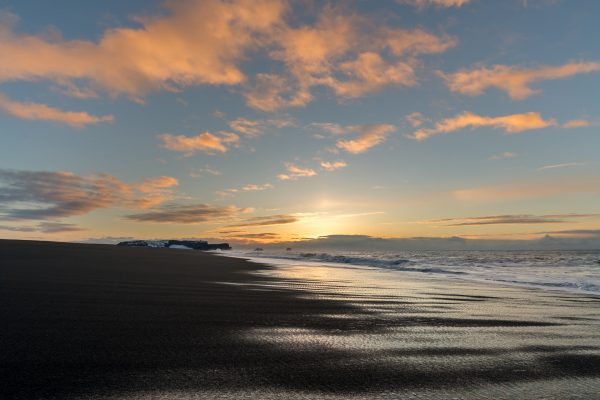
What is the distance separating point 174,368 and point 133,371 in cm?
33

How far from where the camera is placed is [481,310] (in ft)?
26.0

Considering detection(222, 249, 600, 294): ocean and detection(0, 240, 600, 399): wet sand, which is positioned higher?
detection(0, 240, 600, 399): wet sand

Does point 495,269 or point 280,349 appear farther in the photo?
point 495,269

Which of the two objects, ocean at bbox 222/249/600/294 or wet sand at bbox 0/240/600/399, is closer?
wet sand at bbox 0/240/600/399

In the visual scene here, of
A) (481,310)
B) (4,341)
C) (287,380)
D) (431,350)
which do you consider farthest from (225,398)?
(481,310)

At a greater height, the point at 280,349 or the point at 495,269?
the point at 280,349

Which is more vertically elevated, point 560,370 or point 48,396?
point 48,396

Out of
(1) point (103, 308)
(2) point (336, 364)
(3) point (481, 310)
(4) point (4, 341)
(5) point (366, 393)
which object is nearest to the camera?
(5) point (366, 393)

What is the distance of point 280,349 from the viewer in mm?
4285

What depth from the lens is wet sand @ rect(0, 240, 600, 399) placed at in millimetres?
3085

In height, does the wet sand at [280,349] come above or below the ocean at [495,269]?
above

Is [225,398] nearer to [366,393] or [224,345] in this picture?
[366,393]

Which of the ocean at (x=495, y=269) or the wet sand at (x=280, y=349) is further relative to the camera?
the ocean at (x=495, y=269)

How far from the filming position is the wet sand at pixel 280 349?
3.08 metres
